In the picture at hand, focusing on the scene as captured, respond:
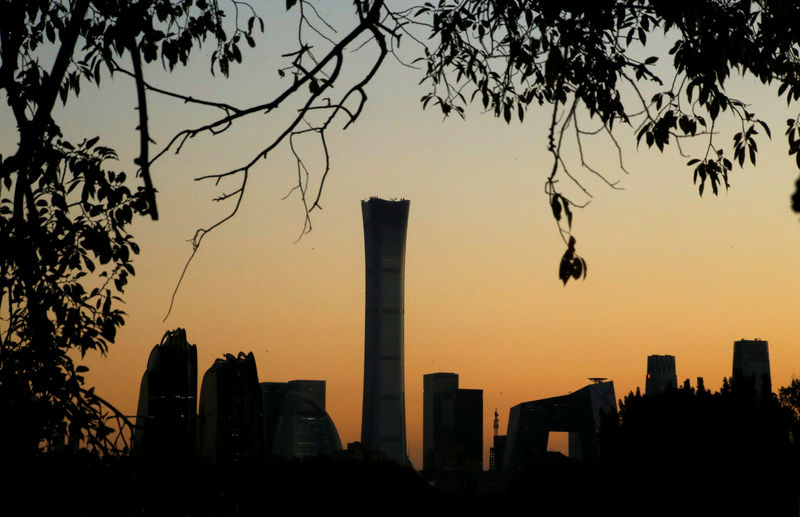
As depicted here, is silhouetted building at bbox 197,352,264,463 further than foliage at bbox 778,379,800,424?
Yes

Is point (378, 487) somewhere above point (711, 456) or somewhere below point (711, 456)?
below

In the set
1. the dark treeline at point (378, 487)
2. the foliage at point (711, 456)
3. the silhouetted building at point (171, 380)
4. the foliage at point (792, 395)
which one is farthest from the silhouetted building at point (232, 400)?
the dark treeline at point (378, 487)

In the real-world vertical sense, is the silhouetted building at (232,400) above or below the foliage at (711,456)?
above

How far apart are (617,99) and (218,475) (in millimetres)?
7436

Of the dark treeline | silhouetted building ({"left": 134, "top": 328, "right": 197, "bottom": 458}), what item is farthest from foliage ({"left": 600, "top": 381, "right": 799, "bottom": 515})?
silhouetted building ({"left": 134, "top": 328, "right": 197, "bottom": 458})

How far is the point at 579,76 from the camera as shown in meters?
14.1

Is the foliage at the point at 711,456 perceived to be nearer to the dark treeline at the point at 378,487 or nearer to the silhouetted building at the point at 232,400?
the dark treeline at the point at 378,487

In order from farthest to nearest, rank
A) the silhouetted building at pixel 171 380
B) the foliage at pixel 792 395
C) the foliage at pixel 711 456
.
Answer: the silhouetted building at pixel 171 380 → the foliage at pixel 792 395 → the foliage at pixel 711 456

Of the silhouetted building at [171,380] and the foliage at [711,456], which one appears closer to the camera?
the foliage at [711,456]

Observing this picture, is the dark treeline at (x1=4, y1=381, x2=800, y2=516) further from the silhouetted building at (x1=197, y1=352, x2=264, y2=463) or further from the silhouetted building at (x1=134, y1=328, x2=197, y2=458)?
the silhouetted building at (x1=197, y1=352, x2=264, y2=463)

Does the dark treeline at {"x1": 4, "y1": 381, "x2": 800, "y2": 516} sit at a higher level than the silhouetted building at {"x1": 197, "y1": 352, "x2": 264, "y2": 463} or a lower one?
lower

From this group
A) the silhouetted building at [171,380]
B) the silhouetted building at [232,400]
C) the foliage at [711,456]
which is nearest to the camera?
the foliage at [711,456]

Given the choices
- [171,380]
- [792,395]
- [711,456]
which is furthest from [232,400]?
[711,456]

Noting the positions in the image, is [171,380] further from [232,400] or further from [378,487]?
[378,487]
